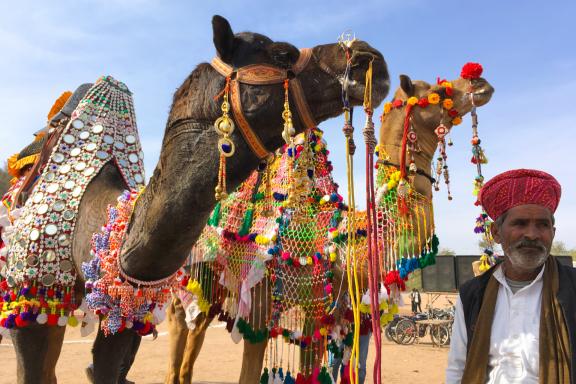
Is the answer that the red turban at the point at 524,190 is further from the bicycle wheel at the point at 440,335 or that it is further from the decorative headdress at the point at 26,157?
the bicycle wheel at the point at 440,335

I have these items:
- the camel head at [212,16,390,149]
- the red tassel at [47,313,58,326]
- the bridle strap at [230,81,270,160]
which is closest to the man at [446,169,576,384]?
the camel head at [212,16,390,149]

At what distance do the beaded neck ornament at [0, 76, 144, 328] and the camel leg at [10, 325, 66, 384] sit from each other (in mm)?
91

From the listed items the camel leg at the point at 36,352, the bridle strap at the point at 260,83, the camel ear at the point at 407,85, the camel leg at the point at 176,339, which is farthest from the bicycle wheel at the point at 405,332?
the bridle strap at the point at 260,83

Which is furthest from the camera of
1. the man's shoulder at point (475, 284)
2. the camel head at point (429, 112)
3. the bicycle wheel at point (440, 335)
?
the bicycle wheel at point (440, 335)

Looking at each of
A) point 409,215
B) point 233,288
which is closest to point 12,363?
point 233,288

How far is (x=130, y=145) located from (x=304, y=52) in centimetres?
213

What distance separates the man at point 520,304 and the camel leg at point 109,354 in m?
1.90

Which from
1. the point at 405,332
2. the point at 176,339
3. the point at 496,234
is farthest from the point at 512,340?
the point at 405,332

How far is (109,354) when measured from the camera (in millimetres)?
3018

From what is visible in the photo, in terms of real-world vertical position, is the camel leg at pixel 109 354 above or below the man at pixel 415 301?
below

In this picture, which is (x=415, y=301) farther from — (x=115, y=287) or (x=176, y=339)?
(x=115, y=287)

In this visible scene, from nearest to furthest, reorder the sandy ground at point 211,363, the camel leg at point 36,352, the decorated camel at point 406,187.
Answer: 1. the camel leg at point 36,352
2. the decorated camel at point 406,187
3. the sandy ground at point 211,363

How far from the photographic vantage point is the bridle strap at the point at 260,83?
1995 millimetres

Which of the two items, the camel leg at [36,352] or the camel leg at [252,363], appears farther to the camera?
the camel leg at [252,363]
